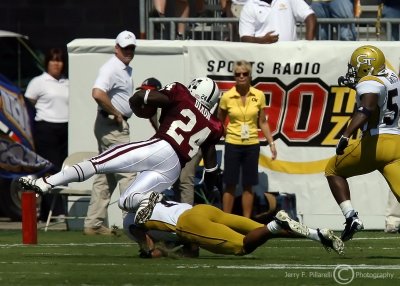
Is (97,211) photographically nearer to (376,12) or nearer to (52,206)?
(52,206)

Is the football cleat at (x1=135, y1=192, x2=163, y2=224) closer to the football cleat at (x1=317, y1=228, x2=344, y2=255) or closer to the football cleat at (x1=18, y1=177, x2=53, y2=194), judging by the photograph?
the football cleat at (x1=18, y1=177, x2=53, y2=194)

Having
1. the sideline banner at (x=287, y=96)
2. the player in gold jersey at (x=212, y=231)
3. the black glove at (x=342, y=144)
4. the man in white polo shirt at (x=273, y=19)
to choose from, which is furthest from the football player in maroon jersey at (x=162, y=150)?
the man in white polo shirt at (x=273, y=19)

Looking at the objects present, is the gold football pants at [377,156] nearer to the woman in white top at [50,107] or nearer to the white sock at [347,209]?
the white sock at [347,209]

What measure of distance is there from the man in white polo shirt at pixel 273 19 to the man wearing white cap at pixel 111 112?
1.71 metres

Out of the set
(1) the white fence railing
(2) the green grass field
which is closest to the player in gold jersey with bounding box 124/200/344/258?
(2) the green grass field

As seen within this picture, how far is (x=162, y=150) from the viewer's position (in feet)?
36.6

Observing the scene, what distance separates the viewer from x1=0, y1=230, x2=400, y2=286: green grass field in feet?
30.0

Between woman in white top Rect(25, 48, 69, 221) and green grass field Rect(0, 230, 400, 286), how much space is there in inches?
120

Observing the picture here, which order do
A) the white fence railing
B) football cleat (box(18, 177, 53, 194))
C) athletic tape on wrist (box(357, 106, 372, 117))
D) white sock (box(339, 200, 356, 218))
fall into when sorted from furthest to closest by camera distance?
the white fence railing → white sock (box(339, 200, 356, 218)) → athletic tape on wrist (box(357, 106, 372, 117)) → football cleat (box(18, 177, 53, 194))

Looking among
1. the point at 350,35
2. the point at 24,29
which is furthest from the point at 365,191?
the point at 24,29

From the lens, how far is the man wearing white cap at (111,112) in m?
14.4

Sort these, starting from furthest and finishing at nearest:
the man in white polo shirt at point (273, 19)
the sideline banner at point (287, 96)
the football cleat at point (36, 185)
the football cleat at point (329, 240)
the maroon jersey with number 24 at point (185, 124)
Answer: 1. the man in white polo shirt at point (273, 19)
2. the sideline banner at point (287, 96)
3. the maroon jersey with number 24 at point (185, 124)
4. the football cleat at point (36, 185)
5. the football cleat at point (329, 240)

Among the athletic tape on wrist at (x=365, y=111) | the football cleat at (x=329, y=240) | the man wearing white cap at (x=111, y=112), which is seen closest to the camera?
the football cleat at (x=329, y=240)

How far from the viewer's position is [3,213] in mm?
16062
